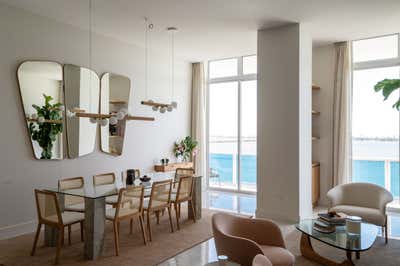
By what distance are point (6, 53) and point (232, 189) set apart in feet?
18.6

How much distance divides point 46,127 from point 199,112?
4.09m

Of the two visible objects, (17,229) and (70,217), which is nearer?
(70,217)

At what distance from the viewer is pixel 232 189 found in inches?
329

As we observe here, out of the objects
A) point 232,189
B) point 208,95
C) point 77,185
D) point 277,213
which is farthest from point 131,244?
point 208,95

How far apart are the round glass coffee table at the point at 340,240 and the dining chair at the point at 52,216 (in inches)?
103

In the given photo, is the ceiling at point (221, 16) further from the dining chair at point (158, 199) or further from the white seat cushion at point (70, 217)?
the white seat cushion at point (70, 217)

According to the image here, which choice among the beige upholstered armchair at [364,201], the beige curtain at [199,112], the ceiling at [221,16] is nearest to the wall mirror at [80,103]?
the ceiling at [221,16]

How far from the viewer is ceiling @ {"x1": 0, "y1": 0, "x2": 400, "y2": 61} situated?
463 cm

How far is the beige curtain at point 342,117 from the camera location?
645 centimetres

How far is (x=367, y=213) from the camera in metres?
4.40

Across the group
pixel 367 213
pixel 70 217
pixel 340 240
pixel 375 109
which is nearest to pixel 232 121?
pixel 375 109

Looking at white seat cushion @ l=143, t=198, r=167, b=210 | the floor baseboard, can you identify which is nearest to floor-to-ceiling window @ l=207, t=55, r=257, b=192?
white seat cushion @ l=143, t=198, r=167, b=210

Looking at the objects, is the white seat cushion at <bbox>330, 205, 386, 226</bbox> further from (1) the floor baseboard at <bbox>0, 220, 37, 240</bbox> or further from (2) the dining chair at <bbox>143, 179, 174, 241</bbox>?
(1) the floor baseboard at <bbox>0, 220, 37, 240</bbox>

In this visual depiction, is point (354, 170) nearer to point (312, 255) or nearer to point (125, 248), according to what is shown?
point (312, 255)
